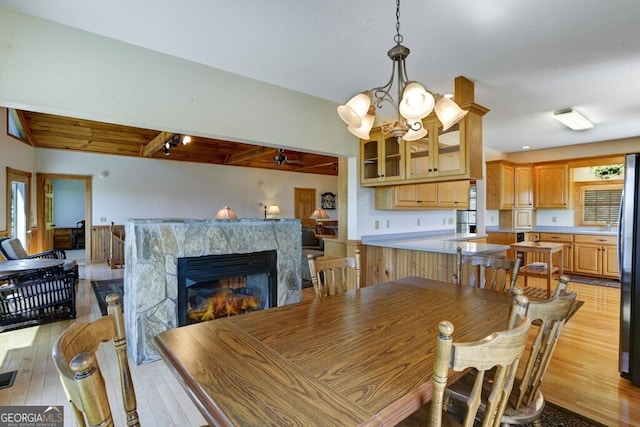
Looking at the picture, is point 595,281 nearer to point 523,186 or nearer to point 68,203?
point 523,186

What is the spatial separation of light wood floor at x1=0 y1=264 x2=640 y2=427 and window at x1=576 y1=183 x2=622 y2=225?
11.9ft

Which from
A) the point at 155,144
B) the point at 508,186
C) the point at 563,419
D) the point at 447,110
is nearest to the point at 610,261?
the point at 508,186

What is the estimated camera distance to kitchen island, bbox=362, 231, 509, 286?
3.33 metres

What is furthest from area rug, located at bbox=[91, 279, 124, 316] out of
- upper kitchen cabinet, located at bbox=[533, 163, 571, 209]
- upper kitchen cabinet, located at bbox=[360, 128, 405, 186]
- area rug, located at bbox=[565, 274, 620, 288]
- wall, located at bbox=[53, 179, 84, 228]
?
upper kitchen cabinet, located at bbox=[533, 163, 571, 209]

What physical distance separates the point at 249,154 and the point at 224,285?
17.2ft

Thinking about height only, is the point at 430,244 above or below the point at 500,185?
below

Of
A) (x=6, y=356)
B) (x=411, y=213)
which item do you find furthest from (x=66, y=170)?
(x=411, y=213)

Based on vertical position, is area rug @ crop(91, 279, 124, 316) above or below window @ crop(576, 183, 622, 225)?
below

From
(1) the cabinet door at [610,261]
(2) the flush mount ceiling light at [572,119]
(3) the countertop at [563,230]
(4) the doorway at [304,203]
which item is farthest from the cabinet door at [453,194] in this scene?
(4) the doorway at [304,203]

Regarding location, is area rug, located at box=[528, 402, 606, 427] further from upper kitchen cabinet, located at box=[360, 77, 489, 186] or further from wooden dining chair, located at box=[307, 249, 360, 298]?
upper kitchen cabinet, located at box=[360, 77, 489, 186]

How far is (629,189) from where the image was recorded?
92.0 inches

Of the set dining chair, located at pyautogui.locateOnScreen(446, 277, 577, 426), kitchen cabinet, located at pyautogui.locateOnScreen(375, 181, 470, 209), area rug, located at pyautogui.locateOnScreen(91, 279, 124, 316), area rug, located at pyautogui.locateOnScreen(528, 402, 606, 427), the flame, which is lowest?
area rug, located at pyautogui.locateOnScreen(528, 402, 606, 427)

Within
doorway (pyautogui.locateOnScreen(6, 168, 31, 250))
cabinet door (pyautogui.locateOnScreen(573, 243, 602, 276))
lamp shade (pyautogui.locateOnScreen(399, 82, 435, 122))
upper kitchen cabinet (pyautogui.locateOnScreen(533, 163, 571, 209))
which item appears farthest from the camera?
upper kitchen cabinet (pyautogui.locateOnScreen(533, 163, 571, 209))

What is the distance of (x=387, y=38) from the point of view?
Answer: 2.25 m
